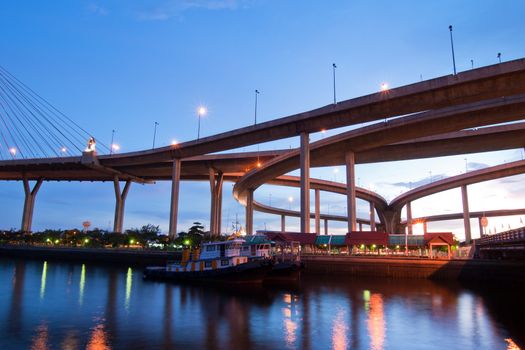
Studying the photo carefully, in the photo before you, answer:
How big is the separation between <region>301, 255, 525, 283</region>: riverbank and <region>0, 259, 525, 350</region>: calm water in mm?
4902

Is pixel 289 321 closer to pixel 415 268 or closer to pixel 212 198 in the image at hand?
pixel 415 268

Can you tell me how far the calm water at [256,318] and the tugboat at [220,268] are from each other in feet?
11.1

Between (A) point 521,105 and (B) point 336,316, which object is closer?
(B) point 336,316

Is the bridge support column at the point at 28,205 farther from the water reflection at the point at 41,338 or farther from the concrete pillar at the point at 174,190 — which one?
the water reflection at the point at 41,338

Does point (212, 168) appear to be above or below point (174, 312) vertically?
above

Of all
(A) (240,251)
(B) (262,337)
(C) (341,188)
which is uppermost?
(C) (341,188)

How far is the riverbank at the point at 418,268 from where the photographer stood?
47062mm

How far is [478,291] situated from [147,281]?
38353 millimetres

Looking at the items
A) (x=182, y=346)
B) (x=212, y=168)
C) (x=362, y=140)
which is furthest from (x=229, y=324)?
(x=212, y=168)

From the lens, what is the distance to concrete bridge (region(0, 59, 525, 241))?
51625 millimetres

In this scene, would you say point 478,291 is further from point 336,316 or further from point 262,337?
point 262,337

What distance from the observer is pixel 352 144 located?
73312 mm

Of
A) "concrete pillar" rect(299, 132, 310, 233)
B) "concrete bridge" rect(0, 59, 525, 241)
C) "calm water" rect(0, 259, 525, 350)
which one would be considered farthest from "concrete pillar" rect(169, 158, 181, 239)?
"calm water" rect(0, 259, 525, 350)

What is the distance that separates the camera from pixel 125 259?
276 feet
